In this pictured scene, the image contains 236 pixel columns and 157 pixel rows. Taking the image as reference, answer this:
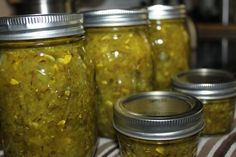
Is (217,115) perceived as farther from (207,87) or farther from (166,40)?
(166,40)

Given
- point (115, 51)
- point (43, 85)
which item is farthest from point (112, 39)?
point (43, 85)

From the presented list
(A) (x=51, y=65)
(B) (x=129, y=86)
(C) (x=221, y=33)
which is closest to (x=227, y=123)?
(B) (x=129, y=86)

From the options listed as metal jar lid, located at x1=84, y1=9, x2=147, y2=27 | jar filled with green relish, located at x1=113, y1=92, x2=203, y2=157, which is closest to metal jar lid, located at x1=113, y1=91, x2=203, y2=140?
jar filled with green relish, located at x1=113, y1=92, x2=203, y2=157

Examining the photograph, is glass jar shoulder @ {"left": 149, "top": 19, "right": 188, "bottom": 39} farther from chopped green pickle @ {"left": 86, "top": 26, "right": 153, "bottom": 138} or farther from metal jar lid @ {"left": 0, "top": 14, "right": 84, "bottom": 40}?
metal jar lid @ {"left": 0, "top": 14, "right": 84, "bottom": 40}

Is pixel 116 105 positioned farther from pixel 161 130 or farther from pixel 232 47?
pixel 232 47

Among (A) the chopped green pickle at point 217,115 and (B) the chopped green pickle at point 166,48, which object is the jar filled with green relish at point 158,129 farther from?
(B) the chopped green pickle at point 166,48

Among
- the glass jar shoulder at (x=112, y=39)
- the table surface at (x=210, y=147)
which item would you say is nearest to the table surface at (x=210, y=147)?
the table surface at (x=210, y=147)

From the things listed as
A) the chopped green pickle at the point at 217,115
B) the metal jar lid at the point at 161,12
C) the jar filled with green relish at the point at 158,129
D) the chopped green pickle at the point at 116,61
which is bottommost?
the chopped green pickle at the point at 217,115
